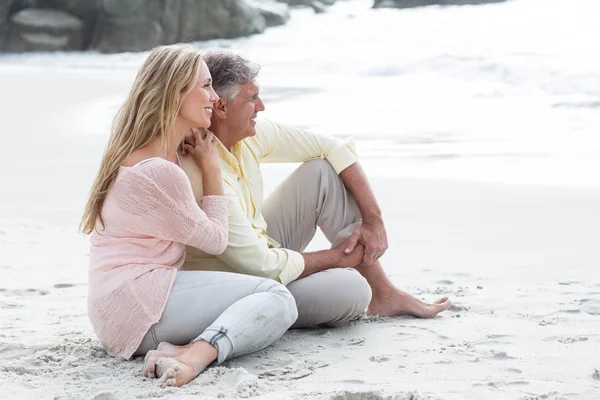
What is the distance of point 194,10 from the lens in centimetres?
2316

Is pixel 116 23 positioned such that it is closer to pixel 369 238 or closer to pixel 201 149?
pixel 369 238

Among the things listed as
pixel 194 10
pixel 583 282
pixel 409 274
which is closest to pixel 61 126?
pixel 409 274

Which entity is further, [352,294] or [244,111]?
[352,294]

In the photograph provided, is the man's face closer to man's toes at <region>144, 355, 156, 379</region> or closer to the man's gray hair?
the man's gray hair

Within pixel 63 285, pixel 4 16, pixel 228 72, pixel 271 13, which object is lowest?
pixel 63 285

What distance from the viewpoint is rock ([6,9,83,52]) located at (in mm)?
21312

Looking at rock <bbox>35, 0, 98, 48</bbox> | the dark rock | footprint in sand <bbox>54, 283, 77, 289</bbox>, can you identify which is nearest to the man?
footprint in sand <bbox>54, 283, 77, 289</bbox>

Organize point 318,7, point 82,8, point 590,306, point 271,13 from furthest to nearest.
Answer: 1. point 318,7
2. point 271,13
3. point 82,8
4. point 590,306

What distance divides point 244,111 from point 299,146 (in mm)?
417

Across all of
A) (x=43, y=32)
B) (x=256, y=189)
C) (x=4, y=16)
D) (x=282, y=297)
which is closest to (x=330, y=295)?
(x=282, y=297)

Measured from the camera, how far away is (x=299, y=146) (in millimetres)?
3586

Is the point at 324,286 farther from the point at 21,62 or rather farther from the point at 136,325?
the point at 21,62

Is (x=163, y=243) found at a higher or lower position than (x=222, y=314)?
higher

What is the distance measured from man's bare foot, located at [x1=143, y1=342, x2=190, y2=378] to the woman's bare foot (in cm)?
1
